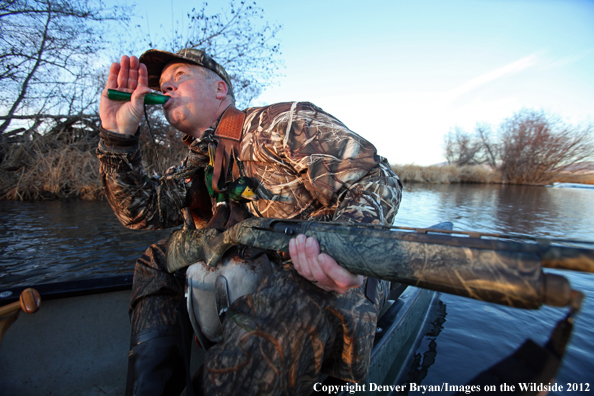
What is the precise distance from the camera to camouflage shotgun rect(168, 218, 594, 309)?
94cm

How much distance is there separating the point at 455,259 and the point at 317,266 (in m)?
0.57

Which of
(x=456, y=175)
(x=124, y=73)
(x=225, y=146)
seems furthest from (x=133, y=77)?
(x=456, y=175)

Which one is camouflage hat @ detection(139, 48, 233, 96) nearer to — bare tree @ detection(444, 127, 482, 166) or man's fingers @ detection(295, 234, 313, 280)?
man's fingers @ detection(295, 234, 313, 280)

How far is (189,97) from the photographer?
8.05 feet

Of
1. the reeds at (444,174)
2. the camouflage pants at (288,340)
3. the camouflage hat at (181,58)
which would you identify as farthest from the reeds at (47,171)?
the reeds at (444,174)

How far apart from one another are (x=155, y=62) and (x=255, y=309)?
2351 millimetres

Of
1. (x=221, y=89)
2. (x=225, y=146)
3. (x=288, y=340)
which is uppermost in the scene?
(x=221, y=89)

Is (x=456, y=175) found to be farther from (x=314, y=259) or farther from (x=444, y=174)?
(x=314, y=259)

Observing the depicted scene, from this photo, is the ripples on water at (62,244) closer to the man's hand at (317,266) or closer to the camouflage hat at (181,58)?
the camouflage hat at (181,58)

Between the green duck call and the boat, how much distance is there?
161 cm

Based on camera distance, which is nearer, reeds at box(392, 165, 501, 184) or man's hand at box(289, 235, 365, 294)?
man's hand at box(289, 235, 365, 294)

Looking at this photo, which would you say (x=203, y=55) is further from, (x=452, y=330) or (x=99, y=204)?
(x=99, y=204)

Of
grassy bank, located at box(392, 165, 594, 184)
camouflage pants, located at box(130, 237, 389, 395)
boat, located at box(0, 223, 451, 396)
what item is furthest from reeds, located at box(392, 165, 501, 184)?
camouflage pants, located at box(130, 237, 389, 395)

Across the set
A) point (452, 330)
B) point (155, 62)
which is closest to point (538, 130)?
point (452, 330)
